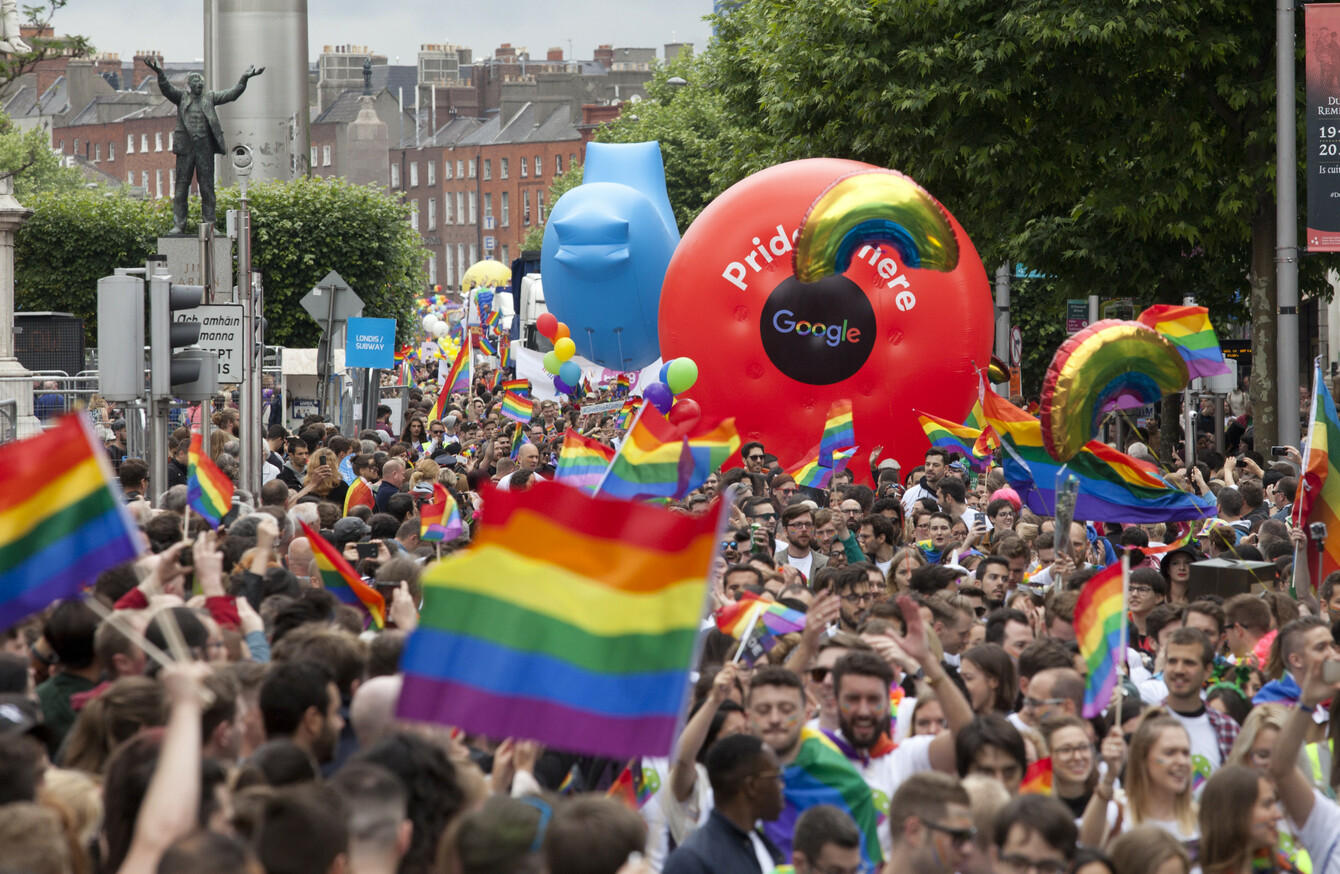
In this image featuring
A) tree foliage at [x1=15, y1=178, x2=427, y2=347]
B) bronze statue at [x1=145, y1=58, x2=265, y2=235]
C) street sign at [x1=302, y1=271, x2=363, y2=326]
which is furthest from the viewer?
tree foliage at [x1=15, y1=178, x2=427, y2=347]

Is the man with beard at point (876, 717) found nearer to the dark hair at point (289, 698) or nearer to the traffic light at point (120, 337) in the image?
the dark hair at point (289, 698)

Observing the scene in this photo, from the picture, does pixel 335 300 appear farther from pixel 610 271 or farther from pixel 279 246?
pixel 279 246

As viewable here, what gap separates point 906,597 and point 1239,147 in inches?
601

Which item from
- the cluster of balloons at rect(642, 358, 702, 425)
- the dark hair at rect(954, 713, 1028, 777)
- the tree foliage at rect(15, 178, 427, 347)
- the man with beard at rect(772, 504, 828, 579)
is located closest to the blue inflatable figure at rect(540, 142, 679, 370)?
the cluster of balloons at rect(642, 358, 702, 425)

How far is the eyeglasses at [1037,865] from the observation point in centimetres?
460

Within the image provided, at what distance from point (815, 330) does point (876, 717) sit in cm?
1143

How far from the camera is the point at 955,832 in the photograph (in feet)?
15.5

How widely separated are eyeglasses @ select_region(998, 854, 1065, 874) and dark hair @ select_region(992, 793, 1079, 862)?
0.03m

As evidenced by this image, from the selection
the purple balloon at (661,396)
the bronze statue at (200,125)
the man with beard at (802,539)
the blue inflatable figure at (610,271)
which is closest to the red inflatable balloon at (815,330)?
the purple balloon at (661,396)

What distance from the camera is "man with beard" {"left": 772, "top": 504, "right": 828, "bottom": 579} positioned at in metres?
11.2

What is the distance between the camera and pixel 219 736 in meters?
4.95

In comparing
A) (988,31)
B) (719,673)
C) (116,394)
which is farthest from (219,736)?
(988,31)

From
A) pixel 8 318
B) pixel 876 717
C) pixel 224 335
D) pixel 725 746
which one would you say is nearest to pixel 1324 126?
pixel 224 335

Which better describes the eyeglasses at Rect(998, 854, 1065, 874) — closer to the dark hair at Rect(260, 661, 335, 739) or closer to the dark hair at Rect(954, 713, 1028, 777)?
the dark hair at Rect(954, 713, 1028, 777)
